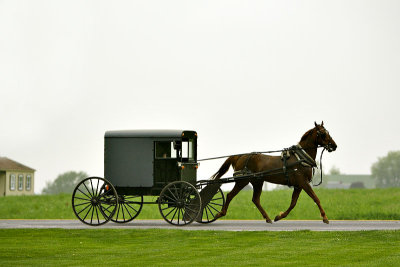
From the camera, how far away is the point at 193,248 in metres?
13.5

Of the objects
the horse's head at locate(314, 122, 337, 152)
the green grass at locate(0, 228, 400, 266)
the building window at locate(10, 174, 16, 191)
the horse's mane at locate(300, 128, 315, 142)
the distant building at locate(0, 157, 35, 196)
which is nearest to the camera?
the green grass at locate(0, 228, 400, 266)

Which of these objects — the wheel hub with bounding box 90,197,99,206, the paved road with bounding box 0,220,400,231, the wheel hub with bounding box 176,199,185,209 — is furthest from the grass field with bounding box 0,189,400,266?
the wheel hub with bounding box 90,197,99,206

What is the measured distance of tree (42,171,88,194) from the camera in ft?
351

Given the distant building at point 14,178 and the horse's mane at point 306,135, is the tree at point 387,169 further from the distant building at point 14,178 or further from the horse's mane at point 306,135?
the horse's mane at point 306,135

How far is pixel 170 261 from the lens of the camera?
38.8 feet

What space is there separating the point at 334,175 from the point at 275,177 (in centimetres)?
13323

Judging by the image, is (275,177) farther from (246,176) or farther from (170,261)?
(170,261)

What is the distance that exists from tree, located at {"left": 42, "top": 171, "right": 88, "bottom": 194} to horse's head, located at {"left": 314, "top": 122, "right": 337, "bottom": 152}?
91.5m

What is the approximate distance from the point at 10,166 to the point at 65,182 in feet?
169

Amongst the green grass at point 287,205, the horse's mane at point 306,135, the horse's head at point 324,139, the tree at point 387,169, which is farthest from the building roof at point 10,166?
the tree at point 387,169

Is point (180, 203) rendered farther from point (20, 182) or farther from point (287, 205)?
point (20, 182)

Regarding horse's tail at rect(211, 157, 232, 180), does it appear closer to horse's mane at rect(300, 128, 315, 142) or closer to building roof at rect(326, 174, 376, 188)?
horse's mane at rect(300, 128, 315, 142)

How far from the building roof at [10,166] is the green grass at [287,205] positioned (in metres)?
24.6

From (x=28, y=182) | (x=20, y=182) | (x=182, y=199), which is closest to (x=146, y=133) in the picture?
(x=182, y=199)
